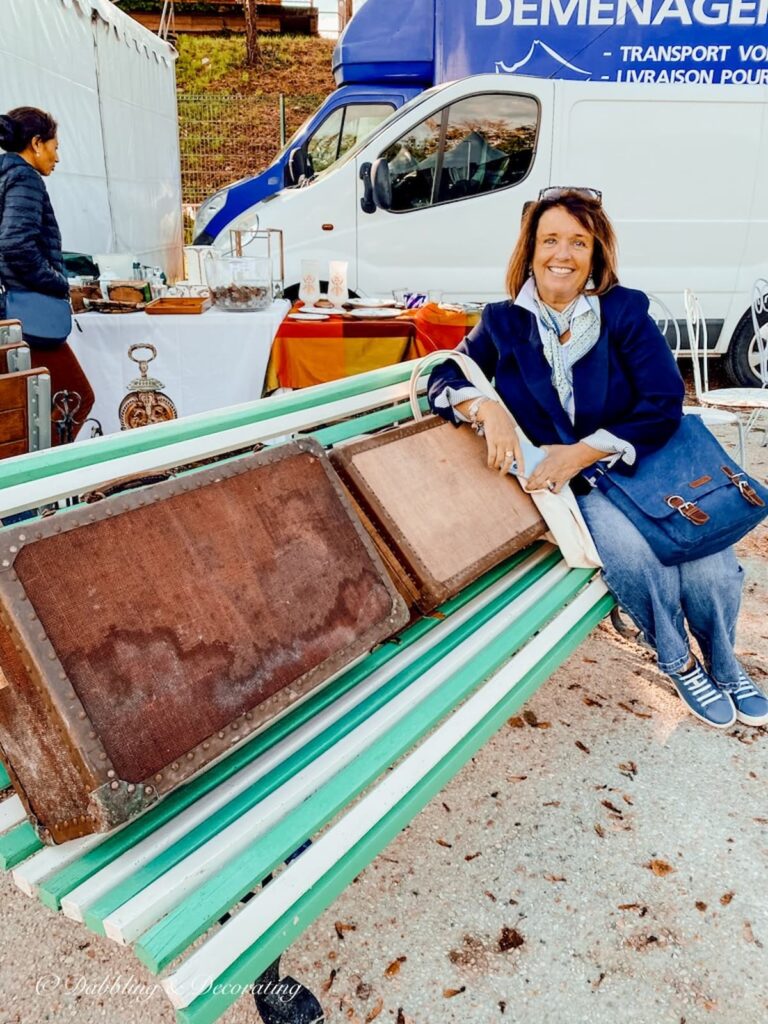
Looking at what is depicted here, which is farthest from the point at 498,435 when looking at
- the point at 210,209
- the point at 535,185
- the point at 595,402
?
the point at 210,209

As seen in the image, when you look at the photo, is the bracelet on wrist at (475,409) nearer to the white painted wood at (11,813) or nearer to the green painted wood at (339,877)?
the green painted wood at (339,877)

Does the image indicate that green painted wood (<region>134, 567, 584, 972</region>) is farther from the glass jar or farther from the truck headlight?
the truck headlight

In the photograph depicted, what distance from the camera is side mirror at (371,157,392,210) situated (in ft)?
20.5

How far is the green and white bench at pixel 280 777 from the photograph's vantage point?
1139 mm

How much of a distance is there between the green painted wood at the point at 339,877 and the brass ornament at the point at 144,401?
2.79 meters

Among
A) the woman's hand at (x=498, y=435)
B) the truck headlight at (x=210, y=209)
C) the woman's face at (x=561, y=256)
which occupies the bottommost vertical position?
the woman's hand at (x=498, y=435)

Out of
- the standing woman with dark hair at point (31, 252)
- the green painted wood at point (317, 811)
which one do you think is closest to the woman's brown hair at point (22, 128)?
the standing woman with dark hair at point (31, 252)

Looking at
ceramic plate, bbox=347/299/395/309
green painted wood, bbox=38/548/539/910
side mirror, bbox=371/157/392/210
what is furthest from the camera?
side mirror, bbox=371/157/392/210

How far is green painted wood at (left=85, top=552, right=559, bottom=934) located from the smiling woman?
410 millimetres

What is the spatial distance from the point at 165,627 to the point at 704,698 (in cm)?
177

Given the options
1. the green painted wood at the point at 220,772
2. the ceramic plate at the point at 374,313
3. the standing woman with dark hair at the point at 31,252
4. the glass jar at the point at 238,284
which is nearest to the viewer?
the green painted wood at the point at 220,772

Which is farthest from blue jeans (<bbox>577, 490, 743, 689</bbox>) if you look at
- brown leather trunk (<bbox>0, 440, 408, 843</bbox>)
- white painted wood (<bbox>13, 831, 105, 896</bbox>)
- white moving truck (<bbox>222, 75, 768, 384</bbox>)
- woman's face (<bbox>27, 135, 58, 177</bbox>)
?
white moving truck (<bbox>222, 75, 768, 384</bbox>)

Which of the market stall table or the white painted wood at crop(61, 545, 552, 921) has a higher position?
the market stall table

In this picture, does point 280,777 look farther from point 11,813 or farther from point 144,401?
point 144,401
